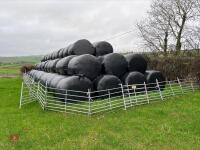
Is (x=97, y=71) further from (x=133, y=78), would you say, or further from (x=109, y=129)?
(x=109, y=129)

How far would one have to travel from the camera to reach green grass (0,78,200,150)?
1202cm

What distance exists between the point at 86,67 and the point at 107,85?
5.55ft

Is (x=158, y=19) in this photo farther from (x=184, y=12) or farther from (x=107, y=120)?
(x=107, y=120)

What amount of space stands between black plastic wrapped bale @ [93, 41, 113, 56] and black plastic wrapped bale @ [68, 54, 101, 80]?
453cm

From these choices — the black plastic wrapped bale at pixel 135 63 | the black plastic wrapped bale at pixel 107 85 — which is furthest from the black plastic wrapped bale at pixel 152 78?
the black plastic wrapped bale at pixel 107 85

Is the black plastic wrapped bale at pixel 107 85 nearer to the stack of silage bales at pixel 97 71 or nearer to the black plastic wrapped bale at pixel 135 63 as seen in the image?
the stack of silage bales at pixel 97 71

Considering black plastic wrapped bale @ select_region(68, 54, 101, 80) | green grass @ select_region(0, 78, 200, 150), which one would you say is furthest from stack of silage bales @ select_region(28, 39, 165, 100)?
green grass @ select_region(0, 78, 200, 150)

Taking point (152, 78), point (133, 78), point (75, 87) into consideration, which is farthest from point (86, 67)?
point (152, 78)

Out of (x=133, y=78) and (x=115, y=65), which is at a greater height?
(x=115, y=65)

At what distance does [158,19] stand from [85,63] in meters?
28.1

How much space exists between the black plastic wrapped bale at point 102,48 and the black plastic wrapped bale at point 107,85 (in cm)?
523

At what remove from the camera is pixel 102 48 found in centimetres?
2781

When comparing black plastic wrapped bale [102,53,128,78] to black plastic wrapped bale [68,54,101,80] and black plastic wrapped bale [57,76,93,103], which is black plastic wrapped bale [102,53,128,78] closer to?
black plastic wrapped bale [68,54,101,80]

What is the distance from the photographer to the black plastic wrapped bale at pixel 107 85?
22016 mm
